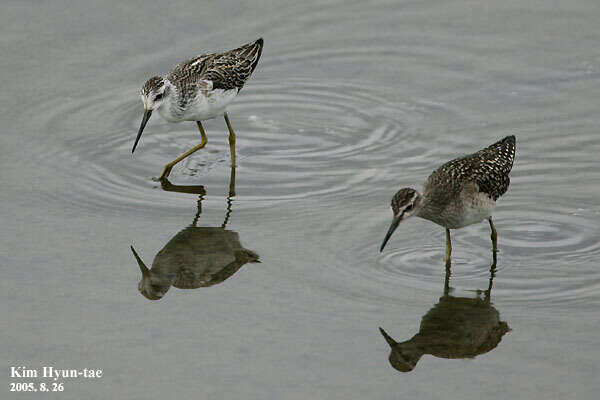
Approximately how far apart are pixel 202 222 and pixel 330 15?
6.34m

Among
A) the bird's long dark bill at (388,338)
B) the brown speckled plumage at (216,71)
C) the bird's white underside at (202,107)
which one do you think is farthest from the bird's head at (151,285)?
the brown speckled plumage at (216,71)

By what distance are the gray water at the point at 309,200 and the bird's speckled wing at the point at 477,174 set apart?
581mm

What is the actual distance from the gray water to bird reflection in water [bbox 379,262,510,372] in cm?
2

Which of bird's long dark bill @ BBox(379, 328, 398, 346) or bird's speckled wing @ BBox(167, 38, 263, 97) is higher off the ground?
bird's speckled wing @ BBox(167, 38, 263, 97)

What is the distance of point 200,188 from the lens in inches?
456

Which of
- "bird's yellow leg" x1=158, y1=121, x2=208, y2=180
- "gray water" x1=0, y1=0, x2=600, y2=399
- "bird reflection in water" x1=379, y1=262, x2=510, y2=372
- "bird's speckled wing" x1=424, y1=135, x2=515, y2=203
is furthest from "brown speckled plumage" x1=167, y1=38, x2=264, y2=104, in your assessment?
"bird reflection in water" x1=379, y1=262, x2=510, y2=372

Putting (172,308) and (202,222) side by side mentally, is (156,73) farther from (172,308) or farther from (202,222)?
(172,308)

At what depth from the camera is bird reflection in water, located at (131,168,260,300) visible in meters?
9.45

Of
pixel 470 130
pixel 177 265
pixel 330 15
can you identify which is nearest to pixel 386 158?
pixel 470 130

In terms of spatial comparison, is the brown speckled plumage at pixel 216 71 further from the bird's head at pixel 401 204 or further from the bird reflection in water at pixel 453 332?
the bird reflection in water at pixel 453 332

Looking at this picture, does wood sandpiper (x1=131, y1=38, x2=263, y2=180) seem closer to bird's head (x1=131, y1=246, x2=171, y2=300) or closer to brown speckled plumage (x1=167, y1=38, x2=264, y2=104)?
brown speckled plumage (x1=167, y1=38, x2=264, y2=104)

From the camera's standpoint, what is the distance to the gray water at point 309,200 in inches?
320

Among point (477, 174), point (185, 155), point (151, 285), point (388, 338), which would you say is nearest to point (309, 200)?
point (185, 155)

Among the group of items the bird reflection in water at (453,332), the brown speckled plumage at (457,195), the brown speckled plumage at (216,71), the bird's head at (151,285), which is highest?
the brown speckled plumage at (216,71)
